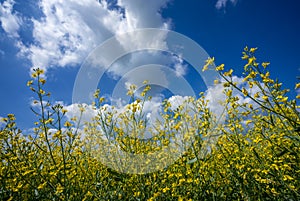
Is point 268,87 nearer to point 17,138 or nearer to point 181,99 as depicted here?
point 181,99

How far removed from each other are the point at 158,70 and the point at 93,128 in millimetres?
1787

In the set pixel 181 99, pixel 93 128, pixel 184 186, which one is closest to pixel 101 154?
pixel 93 128

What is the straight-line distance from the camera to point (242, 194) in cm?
274

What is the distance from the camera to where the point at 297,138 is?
A: 1.90m

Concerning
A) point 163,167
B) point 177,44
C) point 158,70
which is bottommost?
point 163,167

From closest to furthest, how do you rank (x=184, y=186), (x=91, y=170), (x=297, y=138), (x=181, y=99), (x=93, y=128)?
(x=297, y=138), (x=184, y=186), (x=91, y=170), (x=181, y=99), (x=93, y=128)

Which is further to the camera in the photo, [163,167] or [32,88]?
[163,167]

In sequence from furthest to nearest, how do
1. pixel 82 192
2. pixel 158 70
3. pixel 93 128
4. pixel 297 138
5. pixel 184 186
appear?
pixel 158 70
pixel 93 128
pixel 82 192
pixel 184 186
pixel 297 138

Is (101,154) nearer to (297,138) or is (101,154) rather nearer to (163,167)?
(163,167)

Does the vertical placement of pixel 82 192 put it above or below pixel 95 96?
below

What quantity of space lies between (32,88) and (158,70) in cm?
270

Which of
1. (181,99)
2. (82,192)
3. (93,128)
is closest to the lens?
(82,192)

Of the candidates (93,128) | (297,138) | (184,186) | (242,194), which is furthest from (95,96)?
(297,138)

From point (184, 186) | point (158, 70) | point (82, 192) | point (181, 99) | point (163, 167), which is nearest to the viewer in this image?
point (184, 186)
